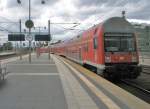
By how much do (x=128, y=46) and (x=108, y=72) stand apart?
1.89 m

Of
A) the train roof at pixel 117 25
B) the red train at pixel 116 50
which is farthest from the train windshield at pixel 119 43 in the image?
the train roof at pixel 117 25

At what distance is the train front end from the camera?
21922mm

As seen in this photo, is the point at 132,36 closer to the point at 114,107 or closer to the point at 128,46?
the point at 128,46

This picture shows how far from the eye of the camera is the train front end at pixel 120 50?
21.9 meters

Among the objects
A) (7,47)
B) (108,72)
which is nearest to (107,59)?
(108,72)

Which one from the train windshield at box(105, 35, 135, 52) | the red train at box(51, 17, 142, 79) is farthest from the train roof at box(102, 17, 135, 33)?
the train windshield at box(105, 35, 135, 52)

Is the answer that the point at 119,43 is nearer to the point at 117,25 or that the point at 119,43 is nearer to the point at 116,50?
the point at 116,50

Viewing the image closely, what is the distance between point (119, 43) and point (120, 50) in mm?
408

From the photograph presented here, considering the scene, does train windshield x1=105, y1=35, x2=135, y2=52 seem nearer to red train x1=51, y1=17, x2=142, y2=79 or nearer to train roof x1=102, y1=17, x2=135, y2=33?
red train x1=51, y1=17, x2=142, y2=79

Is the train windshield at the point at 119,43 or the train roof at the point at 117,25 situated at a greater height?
the train roof at the point at 117,25

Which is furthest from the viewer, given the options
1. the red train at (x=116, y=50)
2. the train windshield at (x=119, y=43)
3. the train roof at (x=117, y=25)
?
the train roof at (x=117, y=25)

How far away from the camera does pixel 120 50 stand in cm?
2228

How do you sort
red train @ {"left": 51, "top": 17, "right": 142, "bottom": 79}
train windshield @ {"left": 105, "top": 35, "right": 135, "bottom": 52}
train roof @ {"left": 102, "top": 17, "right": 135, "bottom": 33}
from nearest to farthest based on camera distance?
red train @ {"left": 51, "top": 17, "right": 142, "bottom": 79}
train windshield @ {"left": 105, "top": 35, "right": 135, "bottom": 52}
train roof @ {"left": 102, "top": 17, "right": 135, "bottom": 33}

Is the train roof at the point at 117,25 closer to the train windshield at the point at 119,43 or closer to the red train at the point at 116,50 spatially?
the red train at the point at 116,50
